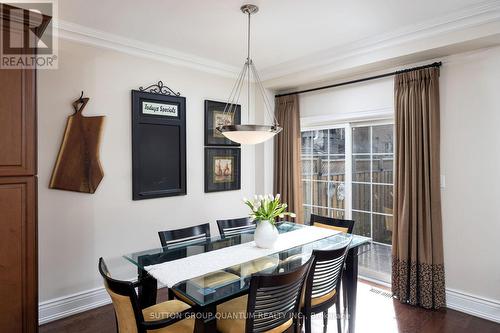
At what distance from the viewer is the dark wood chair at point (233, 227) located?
120 inches

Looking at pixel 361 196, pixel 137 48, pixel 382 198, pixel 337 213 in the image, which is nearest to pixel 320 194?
pixel 337 213

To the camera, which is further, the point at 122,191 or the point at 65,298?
the point at 122,191

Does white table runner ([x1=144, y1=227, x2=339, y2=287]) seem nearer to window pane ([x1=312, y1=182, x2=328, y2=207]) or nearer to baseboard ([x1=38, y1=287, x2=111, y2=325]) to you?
window pane ([x1=312, y1=182, x2=328, y2=207])

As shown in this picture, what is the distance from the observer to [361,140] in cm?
388

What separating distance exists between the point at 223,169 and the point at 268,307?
2675 mm

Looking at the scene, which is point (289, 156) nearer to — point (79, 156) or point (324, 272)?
point (324, 272)

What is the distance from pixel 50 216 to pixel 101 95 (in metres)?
1.27

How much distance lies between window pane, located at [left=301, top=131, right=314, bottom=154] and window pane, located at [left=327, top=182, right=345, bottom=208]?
23.8 inches

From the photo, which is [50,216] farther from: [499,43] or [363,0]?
[499,43]

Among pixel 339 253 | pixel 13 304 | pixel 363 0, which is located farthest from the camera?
pixel 363 0

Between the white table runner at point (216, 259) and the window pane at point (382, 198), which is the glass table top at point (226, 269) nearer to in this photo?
the white table runner at point (216, 259)

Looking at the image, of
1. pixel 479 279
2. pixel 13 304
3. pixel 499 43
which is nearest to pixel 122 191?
pixel 13 304

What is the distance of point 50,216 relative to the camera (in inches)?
112

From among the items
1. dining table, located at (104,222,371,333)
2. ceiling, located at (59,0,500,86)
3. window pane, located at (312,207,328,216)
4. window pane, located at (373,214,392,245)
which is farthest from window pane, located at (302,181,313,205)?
ceiling, located at (59,0,500,86)
